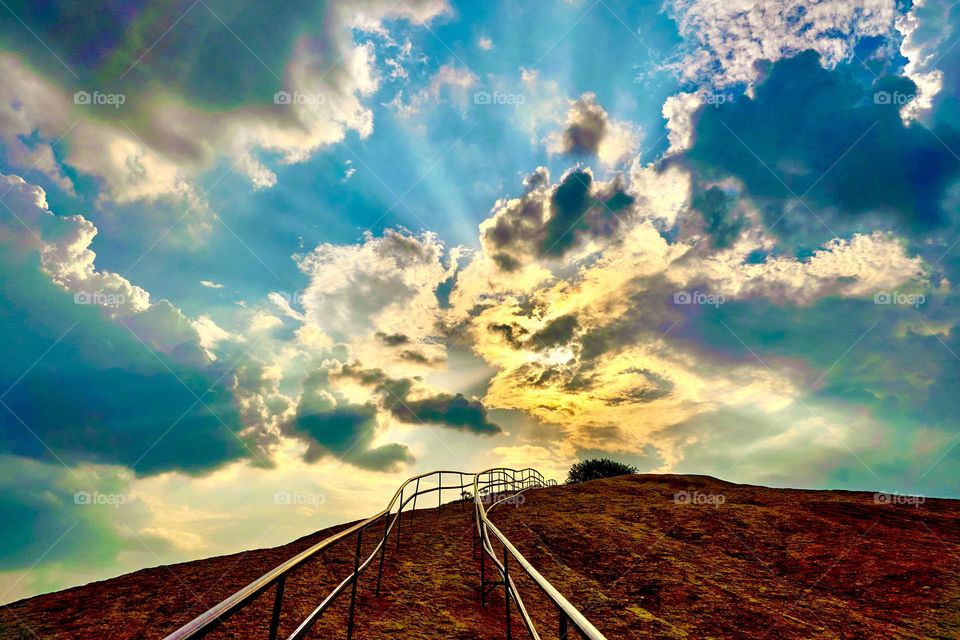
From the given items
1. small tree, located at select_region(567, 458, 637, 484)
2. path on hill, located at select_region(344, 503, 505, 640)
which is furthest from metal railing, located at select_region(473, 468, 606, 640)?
small tree, located at select_region(567, 458, 637, 484)

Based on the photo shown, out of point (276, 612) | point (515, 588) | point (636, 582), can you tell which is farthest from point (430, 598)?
point (276, 612)

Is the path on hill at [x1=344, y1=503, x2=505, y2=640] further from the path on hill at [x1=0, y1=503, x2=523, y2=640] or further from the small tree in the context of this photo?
the small tree

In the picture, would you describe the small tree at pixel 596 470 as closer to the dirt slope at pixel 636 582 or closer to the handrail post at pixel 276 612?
the dirt slope at pixel 636 582

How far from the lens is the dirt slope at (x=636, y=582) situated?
6086 mm

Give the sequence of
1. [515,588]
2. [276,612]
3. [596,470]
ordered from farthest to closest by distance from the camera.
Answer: [596,470]
[515,588]
[276,612]

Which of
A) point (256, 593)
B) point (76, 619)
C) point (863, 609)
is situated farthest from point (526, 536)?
point (256, 593)

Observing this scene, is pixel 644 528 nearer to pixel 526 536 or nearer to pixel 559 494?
pixel 526 536

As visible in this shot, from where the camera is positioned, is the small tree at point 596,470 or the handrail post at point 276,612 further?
the small tree at point 596,470

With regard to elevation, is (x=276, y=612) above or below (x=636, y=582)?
above

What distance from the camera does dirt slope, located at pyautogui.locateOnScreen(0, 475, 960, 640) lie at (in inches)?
240

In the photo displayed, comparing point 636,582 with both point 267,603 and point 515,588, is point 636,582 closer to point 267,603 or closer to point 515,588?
point 515,588

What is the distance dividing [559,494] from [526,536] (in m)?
6.51

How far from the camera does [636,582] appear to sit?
8234mm

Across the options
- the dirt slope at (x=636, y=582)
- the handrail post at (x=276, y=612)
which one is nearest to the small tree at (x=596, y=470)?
the dirt slope at (x=636, y=582)
